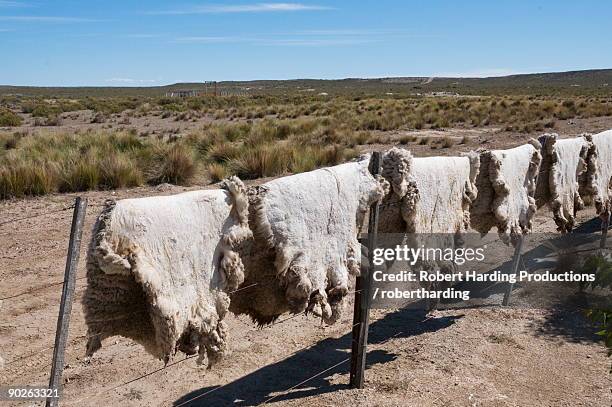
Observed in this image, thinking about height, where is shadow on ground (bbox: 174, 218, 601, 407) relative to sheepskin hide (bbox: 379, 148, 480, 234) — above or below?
below

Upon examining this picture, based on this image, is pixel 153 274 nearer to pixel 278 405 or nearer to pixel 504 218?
pixel 278 405

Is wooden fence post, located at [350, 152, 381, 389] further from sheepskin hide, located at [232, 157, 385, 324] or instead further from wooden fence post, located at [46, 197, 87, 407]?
wooden fence post, located at [46, 197, 87, 407]

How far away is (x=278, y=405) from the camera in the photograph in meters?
5.00

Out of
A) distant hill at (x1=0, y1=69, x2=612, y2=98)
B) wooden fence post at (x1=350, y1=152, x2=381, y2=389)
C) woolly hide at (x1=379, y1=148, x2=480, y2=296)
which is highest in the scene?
distant hill at (x1=0, y1=69, x2=612, y2=98)

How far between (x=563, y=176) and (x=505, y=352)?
2.21 meters

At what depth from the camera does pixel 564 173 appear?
23.0 ft

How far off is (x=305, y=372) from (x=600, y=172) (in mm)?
4785

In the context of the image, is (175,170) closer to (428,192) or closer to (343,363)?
(343,363)

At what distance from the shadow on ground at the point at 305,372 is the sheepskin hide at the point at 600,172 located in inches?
101

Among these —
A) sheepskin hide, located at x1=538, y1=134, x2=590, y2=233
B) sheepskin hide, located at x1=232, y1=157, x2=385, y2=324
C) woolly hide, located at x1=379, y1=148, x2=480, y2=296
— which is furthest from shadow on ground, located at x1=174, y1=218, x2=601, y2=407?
sheepskin hide, located at x1=232, y1=157, x2=385, y2=324

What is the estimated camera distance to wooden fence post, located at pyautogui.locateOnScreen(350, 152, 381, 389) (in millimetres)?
4547

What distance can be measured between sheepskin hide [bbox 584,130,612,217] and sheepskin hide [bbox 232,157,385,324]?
4.53 meters

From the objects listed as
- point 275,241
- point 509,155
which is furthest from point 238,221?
point 509,155

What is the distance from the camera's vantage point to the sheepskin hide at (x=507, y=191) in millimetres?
5746
